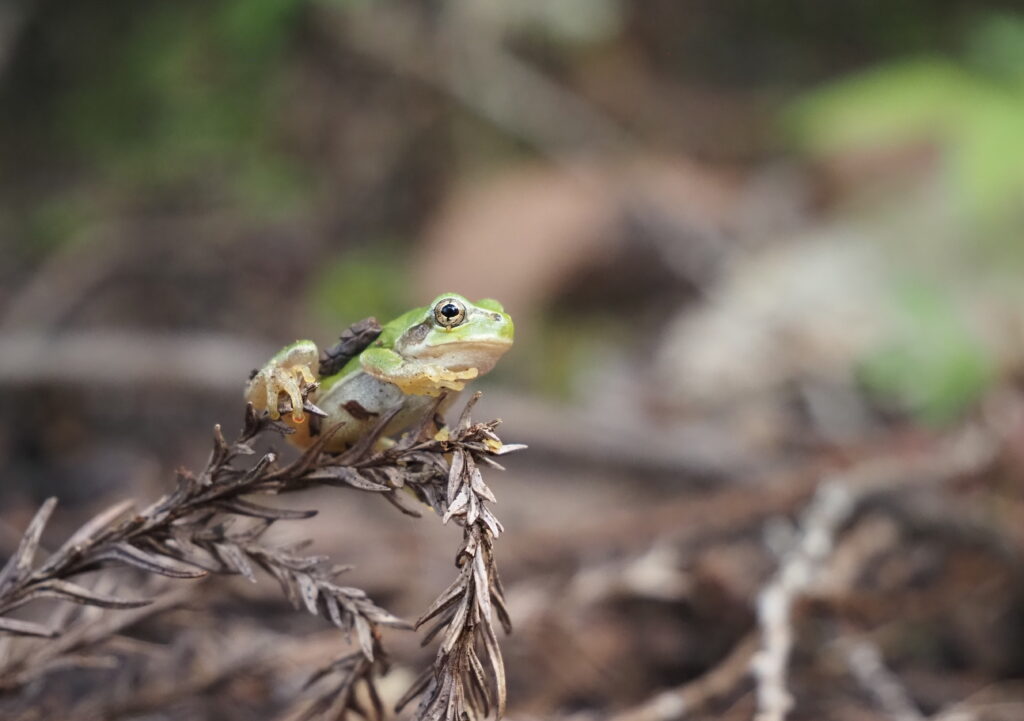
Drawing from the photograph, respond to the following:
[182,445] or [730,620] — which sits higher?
[182,445]

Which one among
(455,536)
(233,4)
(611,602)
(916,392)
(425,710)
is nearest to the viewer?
(425,710)

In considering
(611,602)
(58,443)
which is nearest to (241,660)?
(611,602)

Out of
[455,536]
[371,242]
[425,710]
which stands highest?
[371,242]

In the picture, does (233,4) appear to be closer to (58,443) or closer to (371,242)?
(371,242)

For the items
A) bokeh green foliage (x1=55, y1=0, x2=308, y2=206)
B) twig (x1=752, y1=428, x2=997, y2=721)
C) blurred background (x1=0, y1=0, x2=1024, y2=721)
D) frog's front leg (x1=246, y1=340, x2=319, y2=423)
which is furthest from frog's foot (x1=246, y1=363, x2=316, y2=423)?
bokeh green foliage (x1=55, y1=0, x2=308, y2=206)

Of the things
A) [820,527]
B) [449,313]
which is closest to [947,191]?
[820,527]

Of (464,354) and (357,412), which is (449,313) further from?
(357,412)

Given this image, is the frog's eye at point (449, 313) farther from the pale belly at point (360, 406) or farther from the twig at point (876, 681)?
the twig at point (876, 681)
